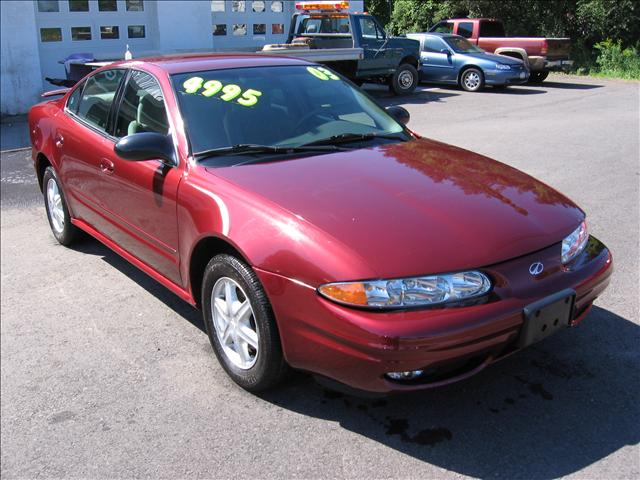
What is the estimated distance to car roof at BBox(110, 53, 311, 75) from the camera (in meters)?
4.19

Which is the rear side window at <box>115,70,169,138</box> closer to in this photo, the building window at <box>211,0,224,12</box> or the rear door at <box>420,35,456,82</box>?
the building window at <box>211,0,224,12</box>

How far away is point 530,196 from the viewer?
3.45m

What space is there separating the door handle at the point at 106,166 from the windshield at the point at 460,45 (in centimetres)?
1479

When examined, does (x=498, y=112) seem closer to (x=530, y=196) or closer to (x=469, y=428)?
(x=530, y=196)

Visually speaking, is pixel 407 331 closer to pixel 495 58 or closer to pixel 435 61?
pixel 495 58

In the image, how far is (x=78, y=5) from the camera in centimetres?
1441

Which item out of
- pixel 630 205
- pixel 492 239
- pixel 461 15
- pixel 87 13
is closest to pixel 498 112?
pixel 630 205

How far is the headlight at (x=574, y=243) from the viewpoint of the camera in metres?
3.15

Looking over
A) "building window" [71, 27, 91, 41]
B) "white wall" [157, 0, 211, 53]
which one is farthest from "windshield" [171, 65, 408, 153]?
"white wall" [157, 0, 211, 53]

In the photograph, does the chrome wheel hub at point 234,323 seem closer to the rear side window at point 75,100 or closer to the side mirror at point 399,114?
the side mirror at point 399,114

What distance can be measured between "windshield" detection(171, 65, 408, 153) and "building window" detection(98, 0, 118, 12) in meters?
12.1

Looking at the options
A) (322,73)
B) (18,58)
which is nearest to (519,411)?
(322,73)

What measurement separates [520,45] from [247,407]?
18.2 metres

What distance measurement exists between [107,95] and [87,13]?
11.3 meters
